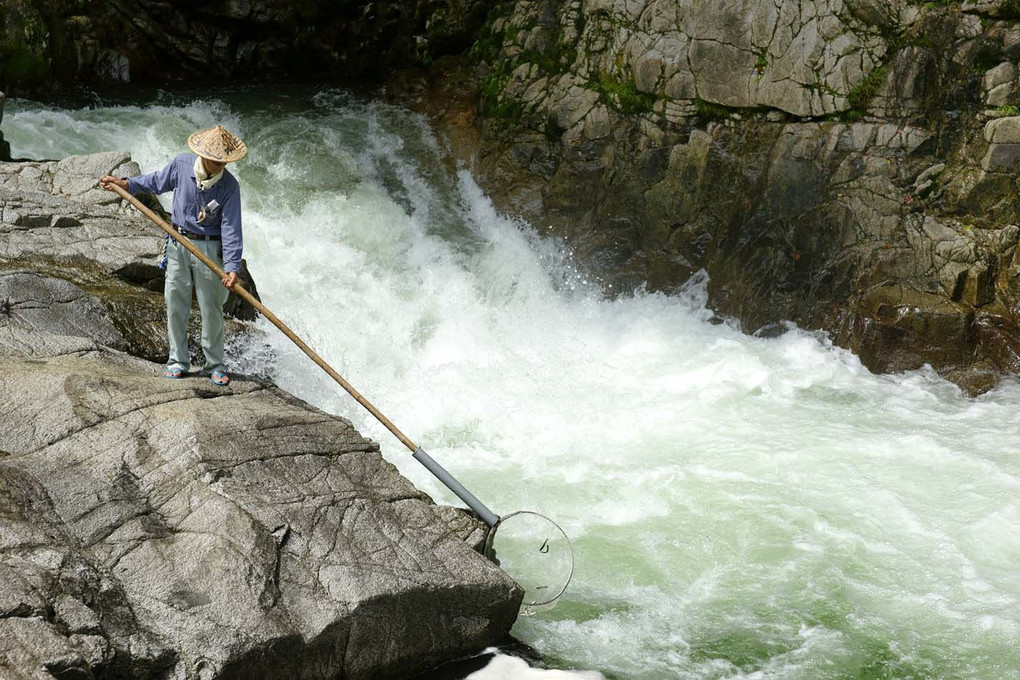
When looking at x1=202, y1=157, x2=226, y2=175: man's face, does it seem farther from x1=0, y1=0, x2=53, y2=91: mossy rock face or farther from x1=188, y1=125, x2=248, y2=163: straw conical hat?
x1=0, y1=0, x2=53, y2=91: mossy rock face

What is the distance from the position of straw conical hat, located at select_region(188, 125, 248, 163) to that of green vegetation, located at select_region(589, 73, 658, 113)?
618 cm

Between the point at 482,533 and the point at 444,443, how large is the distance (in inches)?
86.0

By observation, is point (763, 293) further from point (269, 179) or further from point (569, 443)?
point (269, 179)

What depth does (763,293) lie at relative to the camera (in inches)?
407

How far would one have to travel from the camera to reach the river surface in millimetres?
5660

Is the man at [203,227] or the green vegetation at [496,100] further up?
the green vegetation at [496,100]

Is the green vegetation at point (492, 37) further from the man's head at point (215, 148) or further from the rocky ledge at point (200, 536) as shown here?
the rocky ledge at point (200, 536)

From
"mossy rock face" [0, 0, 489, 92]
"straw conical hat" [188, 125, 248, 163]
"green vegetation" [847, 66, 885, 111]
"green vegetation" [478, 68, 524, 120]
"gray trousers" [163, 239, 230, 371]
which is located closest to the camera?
"straw conical hat" [188, 125, 248, 163]

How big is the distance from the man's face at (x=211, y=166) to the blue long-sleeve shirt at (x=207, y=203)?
0.27ft

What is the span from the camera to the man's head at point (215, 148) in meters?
5.62

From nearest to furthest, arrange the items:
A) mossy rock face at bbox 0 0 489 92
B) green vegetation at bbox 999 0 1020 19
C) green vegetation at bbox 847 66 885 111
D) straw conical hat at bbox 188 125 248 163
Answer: straw conical hat at bbox 188 125 248 163
green vegetation at bbox 999 0 1020 19
green vegetation at bbox 847 66 885 111
mossy rock face at bbox 0 0 489 92

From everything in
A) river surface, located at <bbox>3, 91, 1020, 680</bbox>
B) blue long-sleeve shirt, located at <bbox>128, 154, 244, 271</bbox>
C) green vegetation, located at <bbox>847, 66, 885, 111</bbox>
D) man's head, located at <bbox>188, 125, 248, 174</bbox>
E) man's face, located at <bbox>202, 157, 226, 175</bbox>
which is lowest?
river surface, located at <bbox>3, 91, 1020, 680</bbox>

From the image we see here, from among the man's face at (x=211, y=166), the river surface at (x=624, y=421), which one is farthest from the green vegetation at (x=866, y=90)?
the man's face at (x=211, y=166)

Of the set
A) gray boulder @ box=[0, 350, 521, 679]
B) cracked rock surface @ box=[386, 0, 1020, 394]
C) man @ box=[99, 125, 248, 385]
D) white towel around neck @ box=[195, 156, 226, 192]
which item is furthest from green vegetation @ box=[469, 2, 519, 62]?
gray boulder @ box=[0, 350, 521, 679]
